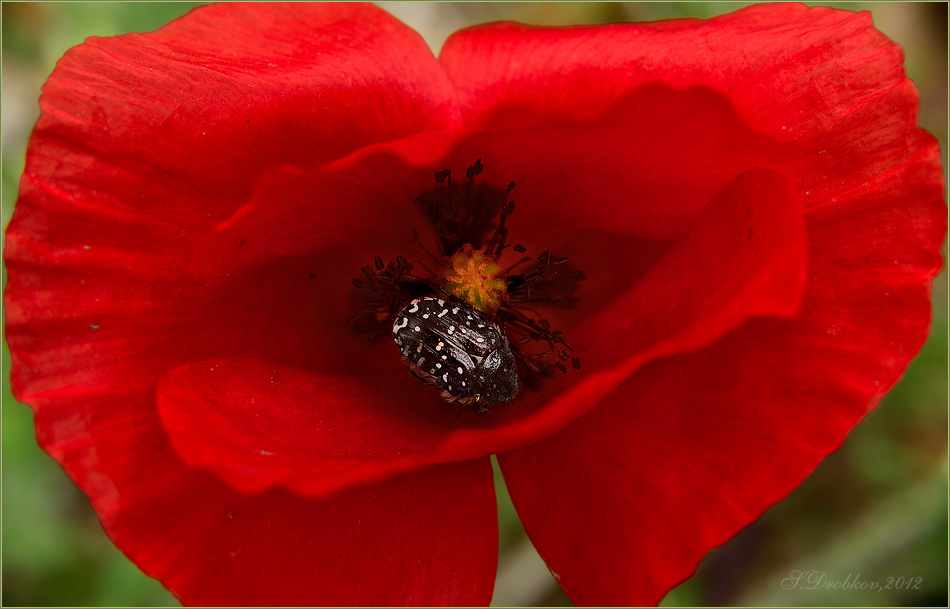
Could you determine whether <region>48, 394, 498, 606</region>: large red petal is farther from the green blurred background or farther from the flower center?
the green blurred background

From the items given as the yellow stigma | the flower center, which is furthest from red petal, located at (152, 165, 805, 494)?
the yellow stigma

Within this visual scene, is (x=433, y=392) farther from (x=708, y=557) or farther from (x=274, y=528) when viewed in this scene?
(x=708, y=557)

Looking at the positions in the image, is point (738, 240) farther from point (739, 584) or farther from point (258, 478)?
point (739, 584)

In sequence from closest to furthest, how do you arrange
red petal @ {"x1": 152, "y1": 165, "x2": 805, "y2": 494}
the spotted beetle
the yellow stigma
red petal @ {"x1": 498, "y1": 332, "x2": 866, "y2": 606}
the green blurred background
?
red petal @ {"x1": 152, "y1": 165, "x2": 805, "y2": 494}, red petal @ {"x1": 498, "y1": 332, "x2": 866, "y2": 606}, the spotted beetle, the yellow stigma, the green blurred background

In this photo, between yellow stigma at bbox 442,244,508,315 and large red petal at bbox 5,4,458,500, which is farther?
yellow stigma at bbox 442,244,508,315

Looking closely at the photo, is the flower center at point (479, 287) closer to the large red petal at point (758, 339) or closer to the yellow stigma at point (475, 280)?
the yellow stigma at point (475, 280)

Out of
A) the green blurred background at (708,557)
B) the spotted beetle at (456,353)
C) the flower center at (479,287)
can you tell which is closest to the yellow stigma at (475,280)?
the flower center at (479,287)

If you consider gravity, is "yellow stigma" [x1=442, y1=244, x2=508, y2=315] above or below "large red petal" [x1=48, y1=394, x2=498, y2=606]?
above

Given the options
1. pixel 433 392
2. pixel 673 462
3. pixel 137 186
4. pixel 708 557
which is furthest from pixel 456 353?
pixel 708 557
